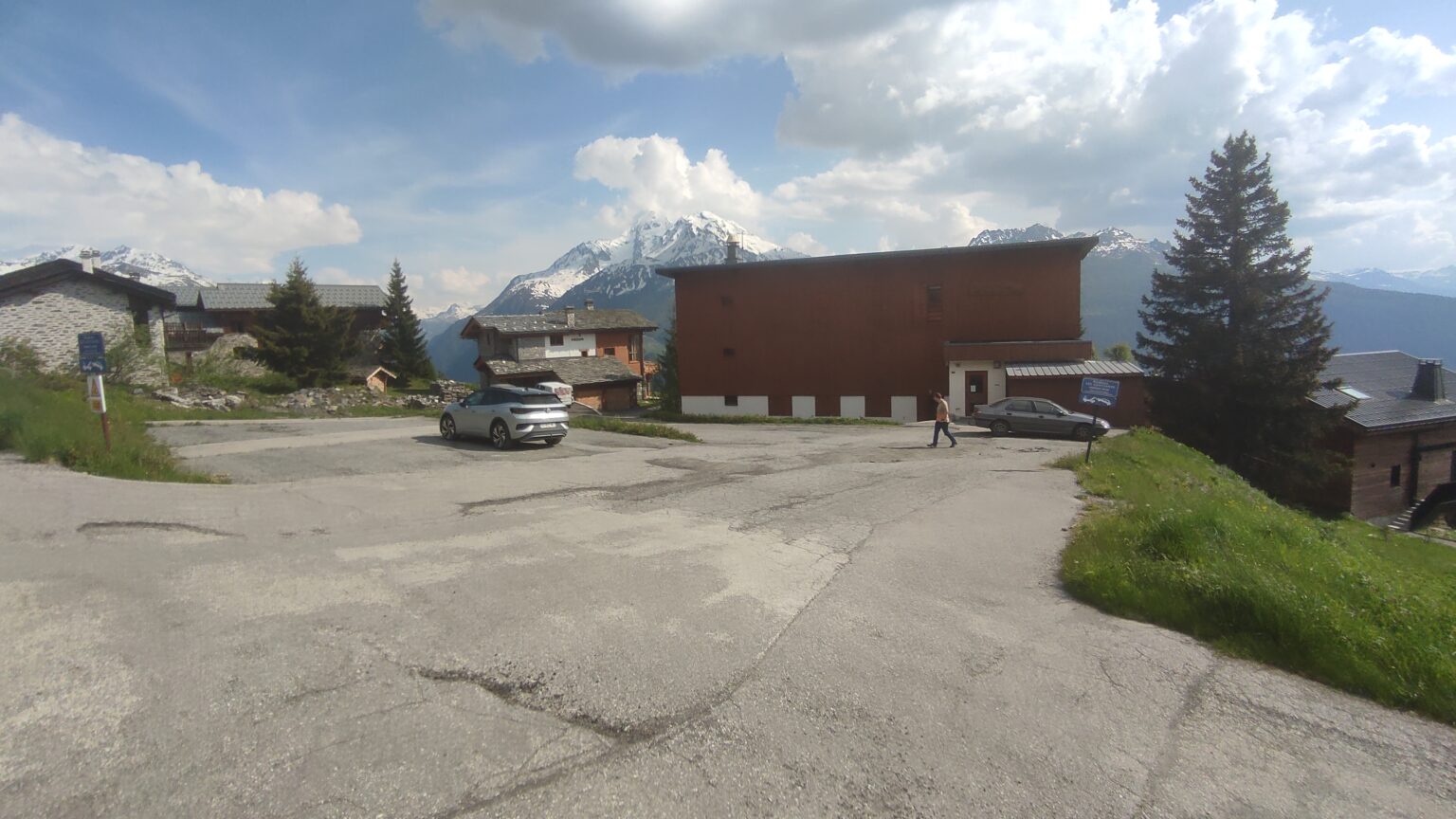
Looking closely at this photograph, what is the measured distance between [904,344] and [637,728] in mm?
32824

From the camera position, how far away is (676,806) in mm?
2908

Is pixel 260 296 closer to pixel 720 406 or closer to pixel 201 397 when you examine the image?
pixel 201 397

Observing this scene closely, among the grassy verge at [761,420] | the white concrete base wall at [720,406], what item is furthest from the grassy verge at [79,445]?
the white concrete base wall at [720,406]

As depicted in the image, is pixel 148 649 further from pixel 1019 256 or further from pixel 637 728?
pixel 1019 256

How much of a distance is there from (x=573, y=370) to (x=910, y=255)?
2707 cm

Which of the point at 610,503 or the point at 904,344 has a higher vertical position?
the point at 904,344

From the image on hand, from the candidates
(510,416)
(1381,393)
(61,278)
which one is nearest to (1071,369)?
(1381,393)

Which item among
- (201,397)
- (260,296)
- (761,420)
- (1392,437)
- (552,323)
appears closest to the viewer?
(201,397)

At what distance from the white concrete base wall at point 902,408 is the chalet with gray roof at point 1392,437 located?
57.7ft

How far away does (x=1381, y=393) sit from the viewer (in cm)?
3644

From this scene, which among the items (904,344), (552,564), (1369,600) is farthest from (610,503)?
(904,344)

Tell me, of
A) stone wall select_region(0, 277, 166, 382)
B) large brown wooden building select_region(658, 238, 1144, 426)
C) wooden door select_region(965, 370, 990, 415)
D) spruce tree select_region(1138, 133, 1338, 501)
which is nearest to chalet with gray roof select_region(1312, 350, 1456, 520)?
spruce tree select_region(1138, 133, 1338, 501)

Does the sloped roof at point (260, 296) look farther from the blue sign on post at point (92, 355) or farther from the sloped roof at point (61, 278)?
the blue sign on post at point (92, 355)

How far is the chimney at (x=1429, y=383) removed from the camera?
118 ft
